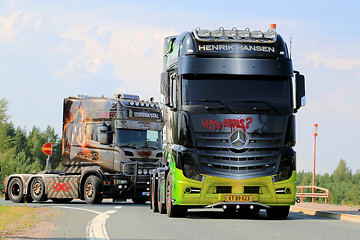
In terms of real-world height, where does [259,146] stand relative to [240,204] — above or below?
above

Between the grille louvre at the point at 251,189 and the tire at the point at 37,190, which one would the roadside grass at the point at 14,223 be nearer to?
the grille louvre at the point at 251,189

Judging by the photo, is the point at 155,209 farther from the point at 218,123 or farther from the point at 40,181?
the point at 40,181

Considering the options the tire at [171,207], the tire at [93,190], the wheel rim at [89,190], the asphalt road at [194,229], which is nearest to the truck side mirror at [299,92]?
the asphalt road at [194,229]

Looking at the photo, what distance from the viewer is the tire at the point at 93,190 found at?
95.0ft

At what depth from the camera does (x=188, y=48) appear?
707 inches

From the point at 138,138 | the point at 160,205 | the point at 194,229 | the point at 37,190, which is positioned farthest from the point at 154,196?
the point at 37,190

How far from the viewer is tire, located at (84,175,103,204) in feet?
95.0

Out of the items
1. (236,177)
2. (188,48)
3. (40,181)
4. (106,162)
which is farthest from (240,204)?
(40,181)

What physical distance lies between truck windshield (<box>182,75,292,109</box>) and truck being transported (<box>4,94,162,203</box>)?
1168 cm

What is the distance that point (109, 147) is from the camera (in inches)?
1139

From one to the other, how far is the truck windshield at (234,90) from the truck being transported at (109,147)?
38.3 ft

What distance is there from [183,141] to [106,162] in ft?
38.9

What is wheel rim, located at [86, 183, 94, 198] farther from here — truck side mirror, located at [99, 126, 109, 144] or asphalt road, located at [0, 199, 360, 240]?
asphalt road, located at [0, 199, 360, 240]

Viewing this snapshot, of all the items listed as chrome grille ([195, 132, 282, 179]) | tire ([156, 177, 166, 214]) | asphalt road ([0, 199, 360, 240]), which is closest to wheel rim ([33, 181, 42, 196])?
tire ([156, 177, 166, 214])
